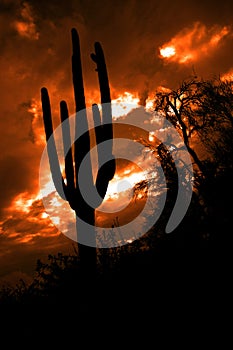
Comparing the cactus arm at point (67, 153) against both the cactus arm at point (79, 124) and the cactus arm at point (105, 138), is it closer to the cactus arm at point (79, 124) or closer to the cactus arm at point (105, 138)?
the cactus arm at point (79, 124)

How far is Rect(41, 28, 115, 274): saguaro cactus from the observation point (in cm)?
633

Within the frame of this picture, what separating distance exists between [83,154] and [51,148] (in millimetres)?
1428

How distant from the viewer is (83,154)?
22.1 ft

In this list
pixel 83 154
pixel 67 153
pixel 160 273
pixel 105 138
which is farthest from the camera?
pixel 67 153

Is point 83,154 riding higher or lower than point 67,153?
lower

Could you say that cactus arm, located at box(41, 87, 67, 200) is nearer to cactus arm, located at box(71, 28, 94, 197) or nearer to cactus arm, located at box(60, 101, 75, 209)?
cactus arm, located at box(60, 101, 75, 209)

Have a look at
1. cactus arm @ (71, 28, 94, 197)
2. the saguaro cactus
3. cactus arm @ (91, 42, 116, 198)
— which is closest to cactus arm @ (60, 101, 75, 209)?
the saguaro cactus

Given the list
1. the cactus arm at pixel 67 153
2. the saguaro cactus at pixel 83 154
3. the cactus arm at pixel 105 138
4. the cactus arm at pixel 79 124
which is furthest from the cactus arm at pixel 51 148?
the cactus arm at pixel 105 138

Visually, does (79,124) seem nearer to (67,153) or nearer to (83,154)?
(83,154)

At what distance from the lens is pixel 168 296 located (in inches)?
164

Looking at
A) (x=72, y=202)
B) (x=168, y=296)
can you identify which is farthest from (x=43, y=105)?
(x=168, y=296)

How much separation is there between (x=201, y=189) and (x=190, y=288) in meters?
2.37

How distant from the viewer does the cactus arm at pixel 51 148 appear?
295 inches

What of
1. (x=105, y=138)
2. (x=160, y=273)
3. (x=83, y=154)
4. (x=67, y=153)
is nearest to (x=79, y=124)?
(x=83, y=154)
